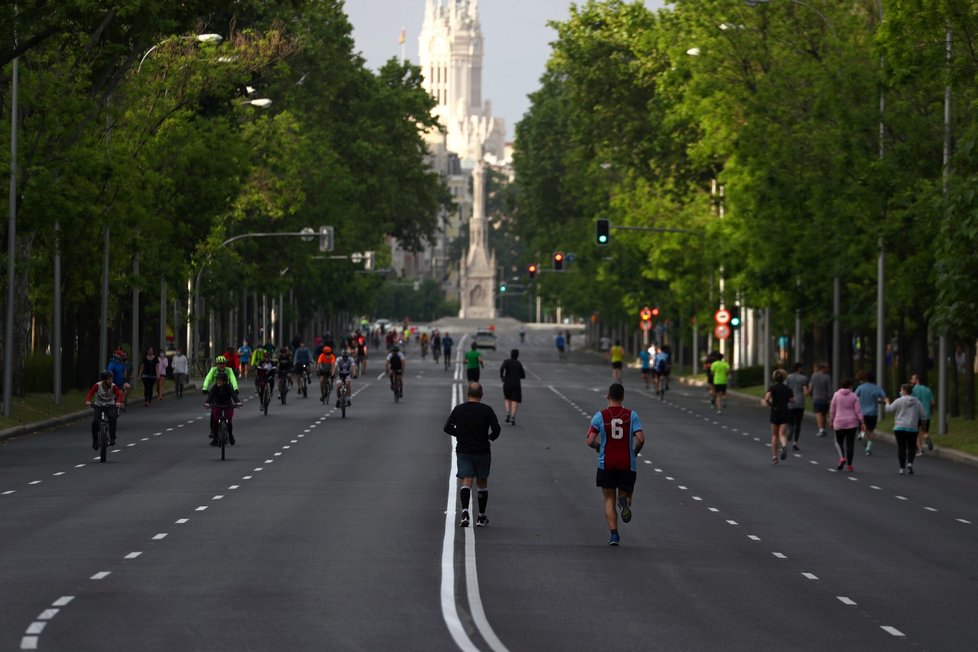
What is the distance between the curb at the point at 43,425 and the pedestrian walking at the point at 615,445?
2174 centimetres

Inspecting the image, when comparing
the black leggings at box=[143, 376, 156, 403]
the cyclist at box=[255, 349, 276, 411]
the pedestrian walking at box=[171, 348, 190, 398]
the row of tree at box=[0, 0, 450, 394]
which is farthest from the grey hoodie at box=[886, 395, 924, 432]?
the pedestrian walking at box=[171, 348, 190, 398]

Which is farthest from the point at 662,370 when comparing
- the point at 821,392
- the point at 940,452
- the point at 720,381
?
the point at 940,452

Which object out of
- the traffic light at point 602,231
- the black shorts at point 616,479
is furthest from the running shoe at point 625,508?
the traffic light at point 602,231

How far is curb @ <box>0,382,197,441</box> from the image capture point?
129ft

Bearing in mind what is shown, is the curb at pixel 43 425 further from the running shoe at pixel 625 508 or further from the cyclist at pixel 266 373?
the running shoe at pixel 625 508

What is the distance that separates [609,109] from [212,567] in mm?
60655

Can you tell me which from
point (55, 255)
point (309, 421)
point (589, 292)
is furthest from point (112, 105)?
point (589, 292)

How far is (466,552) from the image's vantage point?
18406 millimetres

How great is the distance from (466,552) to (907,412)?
14.6m

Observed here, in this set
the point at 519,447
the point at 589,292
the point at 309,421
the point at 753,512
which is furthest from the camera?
the point at 589,292

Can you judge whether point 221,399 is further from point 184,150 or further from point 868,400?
point 184,150

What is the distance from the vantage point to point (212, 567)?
17.2 meters

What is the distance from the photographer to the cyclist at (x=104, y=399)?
32.2 metres

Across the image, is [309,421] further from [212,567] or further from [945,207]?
[212,567]
